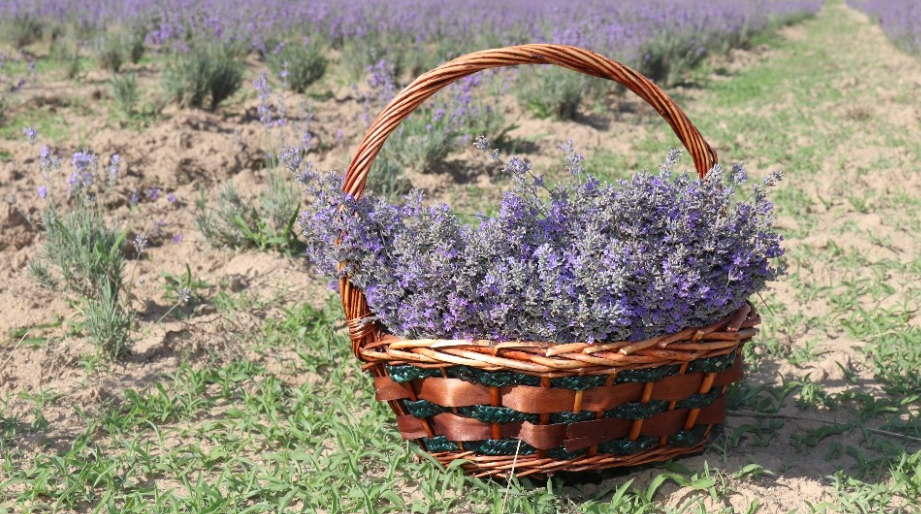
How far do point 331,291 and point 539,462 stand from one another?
1.52 meters

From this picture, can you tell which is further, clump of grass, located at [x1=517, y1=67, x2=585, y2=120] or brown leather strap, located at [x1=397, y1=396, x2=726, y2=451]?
clump of grass, located at [x1=517, y1=67, x2=585, y2=120]

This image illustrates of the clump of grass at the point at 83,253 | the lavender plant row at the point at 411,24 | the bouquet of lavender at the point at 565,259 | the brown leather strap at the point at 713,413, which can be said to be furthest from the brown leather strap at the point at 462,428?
the lavender plant row at the point at 411,24

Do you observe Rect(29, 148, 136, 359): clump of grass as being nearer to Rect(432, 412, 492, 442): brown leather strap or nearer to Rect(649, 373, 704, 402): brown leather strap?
Rect(432, 412, 492, 442): brown leather strap

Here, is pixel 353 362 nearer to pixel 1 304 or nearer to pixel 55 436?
pixel 55 436

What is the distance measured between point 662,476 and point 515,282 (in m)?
0.66

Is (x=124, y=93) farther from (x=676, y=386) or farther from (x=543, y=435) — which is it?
(x=676, y=386)

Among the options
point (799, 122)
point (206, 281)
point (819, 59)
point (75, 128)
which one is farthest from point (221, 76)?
point (819, 59)

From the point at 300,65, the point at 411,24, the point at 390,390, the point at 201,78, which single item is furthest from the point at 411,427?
the point at 411,24

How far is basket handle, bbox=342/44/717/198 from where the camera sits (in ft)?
6.27

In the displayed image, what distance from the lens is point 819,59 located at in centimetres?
1068

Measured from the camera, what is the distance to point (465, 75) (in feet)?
6.35

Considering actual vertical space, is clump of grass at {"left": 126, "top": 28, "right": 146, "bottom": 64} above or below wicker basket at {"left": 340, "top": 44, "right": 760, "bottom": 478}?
below

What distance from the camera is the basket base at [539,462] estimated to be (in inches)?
77.3

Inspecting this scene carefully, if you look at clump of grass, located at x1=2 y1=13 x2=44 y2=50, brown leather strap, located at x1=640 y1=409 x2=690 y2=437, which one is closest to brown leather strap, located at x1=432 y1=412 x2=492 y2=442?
brown leather strap, located at x1=640 y1=409 x2=690 y2=437
